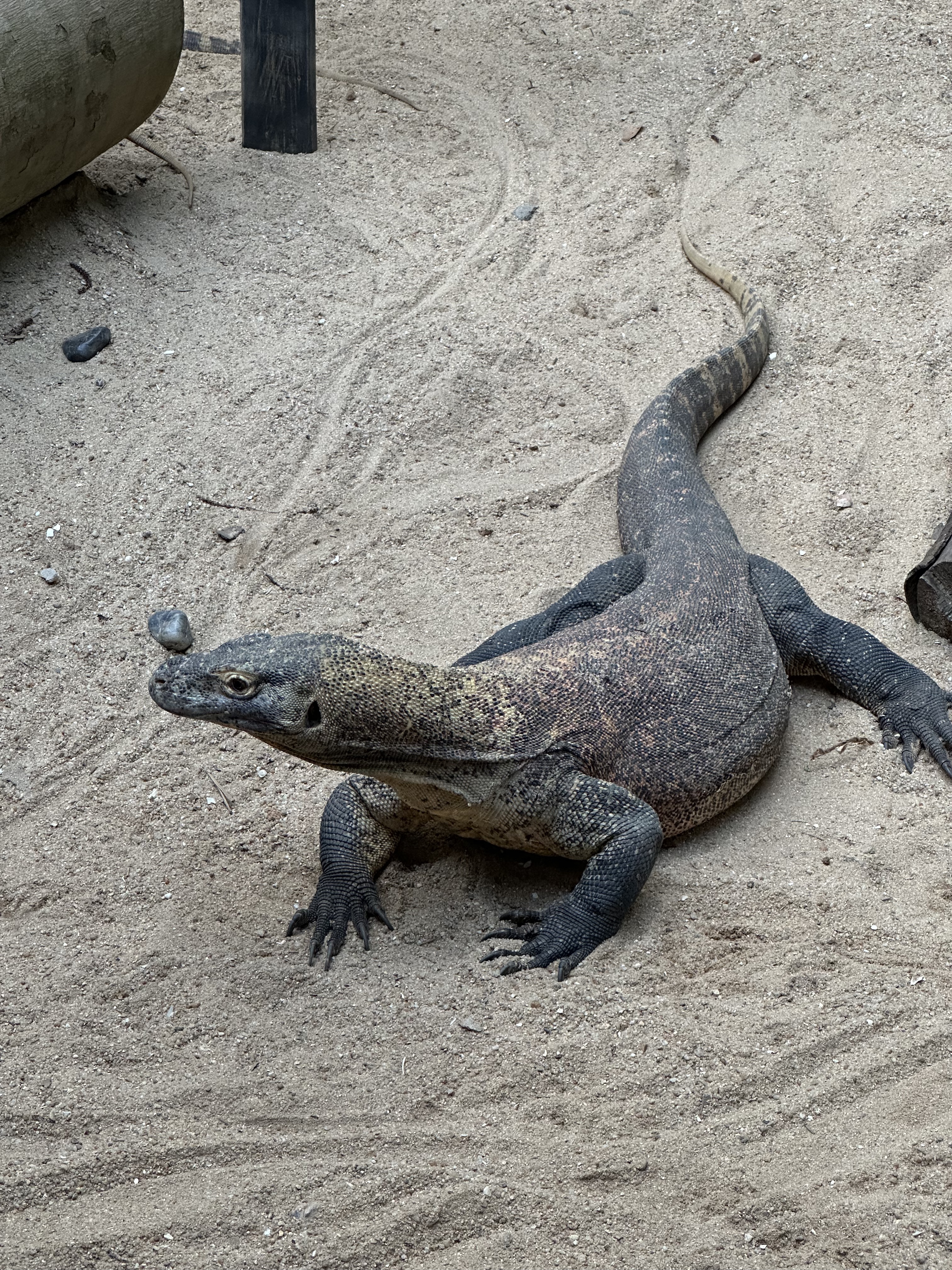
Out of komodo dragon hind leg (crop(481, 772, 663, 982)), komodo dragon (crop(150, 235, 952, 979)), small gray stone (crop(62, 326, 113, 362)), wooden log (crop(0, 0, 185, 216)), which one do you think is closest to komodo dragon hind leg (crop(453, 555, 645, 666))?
komodo dragon (crop(150, 235, 952, 979))

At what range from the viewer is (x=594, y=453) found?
583cm

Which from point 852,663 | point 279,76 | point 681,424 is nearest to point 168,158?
point 279,76

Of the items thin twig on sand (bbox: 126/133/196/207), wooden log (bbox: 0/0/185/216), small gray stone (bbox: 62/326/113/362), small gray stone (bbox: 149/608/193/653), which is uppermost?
wooden log (bbox: 0/0/185/216)

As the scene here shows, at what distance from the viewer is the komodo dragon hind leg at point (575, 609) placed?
4551 mm

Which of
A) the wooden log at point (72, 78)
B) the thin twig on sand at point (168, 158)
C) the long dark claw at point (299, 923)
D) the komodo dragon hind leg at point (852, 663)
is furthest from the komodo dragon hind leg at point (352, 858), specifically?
the thin twig on sand at point (168, 158)

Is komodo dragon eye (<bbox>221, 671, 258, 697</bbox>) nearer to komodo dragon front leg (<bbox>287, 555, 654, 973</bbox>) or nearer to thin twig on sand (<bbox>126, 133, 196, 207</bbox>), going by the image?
komodo dragon front leg (<bbox>287, 555, 654, 973</bbox>)

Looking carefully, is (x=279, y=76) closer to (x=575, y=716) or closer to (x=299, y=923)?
(x=575, y=716)

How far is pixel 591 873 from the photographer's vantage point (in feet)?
12.0

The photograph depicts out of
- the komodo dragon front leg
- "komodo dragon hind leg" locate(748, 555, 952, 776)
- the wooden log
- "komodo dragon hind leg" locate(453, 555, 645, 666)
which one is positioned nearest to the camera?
the komodo dragon front leg

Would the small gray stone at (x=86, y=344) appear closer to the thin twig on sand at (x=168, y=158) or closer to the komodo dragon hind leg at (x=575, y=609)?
the thin twig on sand at (x=168, y=158)

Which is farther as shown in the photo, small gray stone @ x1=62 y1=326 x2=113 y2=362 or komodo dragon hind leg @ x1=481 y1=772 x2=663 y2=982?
small gray stone @ x1=62 y1=326 x2=113 y2=362

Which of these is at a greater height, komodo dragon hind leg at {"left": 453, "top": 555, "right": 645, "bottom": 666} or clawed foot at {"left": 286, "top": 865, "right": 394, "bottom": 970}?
komodo dragon hind leg at {"left": 453, "top": 555, "right": 645, "bottom": 666}

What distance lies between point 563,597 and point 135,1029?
7.07ft

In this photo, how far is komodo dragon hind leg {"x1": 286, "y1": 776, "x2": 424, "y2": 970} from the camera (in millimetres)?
3801
